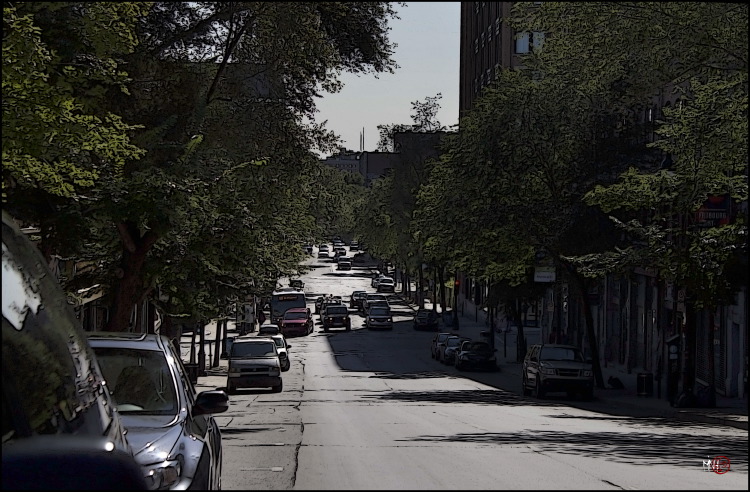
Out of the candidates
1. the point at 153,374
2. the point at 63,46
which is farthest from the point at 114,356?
the point at 63,46

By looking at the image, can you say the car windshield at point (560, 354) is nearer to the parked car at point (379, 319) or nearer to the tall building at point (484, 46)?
the tall building at point (484, 46)

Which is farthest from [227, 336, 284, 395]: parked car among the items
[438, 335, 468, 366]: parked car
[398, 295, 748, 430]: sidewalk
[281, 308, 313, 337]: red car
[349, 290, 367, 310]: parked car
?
[349, 290, 367, 310]: parked car

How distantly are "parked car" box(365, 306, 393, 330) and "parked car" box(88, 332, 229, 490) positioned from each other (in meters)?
71.1

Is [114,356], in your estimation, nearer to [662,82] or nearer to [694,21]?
[694,21]

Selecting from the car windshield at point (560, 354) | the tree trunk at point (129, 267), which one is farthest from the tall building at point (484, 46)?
the tree trunk at point (129, 267)

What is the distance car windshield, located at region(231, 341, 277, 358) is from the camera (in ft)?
121

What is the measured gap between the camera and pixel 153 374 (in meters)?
8.39

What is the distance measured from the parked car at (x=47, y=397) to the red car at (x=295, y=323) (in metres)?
71.3

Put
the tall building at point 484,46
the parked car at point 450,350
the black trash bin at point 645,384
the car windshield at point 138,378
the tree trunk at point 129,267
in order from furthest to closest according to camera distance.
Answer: the tall building at point 484,46, the parked car at point 450,350, the black trash bin at point 645,384, the tree trunk at point 129,267, the car windshield at point 138,378

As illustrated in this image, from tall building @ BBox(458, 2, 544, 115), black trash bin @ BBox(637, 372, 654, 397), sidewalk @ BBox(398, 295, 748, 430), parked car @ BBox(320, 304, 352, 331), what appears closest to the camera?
sidewalk @ BBox(398, 295, 748, 430)

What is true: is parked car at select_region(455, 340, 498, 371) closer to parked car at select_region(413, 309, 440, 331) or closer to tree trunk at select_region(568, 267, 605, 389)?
tree trunk at select_region(568, 267, 605, 389)

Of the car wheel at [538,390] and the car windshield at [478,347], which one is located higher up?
the car wheel at [538,390]

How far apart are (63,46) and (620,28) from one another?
27.2 feet

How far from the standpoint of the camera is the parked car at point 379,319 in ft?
262
